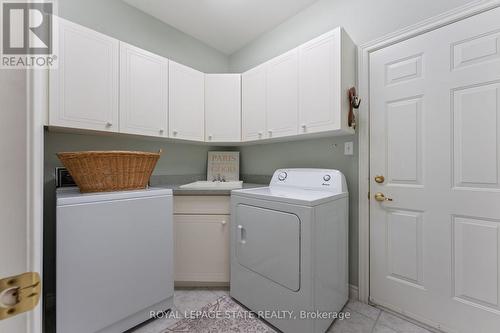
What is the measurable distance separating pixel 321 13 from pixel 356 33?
0.43 m

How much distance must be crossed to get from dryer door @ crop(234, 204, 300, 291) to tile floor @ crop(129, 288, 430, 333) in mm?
496

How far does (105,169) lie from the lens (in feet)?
4.77

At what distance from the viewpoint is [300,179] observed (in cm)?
193

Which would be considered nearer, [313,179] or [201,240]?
[313,179]

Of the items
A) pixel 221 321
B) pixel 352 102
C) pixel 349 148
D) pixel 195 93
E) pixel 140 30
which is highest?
pixel 140 30

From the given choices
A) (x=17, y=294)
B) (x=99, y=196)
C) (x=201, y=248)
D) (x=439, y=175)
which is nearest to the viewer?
(x=17, y=294)

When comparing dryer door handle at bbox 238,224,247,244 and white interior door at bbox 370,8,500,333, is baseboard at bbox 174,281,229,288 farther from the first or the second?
white interior door at bbox 370,8,500,333

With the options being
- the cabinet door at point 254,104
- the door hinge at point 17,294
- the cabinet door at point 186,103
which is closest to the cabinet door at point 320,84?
the cabinet door at point 254,104

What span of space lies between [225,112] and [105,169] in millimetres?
1314

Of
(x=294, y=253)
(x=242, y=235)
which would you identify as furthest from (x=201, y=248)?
(x=294, y=253)

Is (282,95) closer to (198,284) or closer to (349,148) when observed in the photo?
(349,148)

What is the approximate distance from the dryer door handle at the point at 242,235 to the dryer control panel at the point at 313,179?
568mm

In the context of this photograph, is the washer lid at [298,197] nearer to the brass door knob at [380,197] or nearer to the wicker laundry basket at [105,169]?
the brass door knob at [380,197]

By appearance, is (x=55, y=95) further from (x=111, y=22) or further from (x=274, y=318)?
(x=274, y=318)
